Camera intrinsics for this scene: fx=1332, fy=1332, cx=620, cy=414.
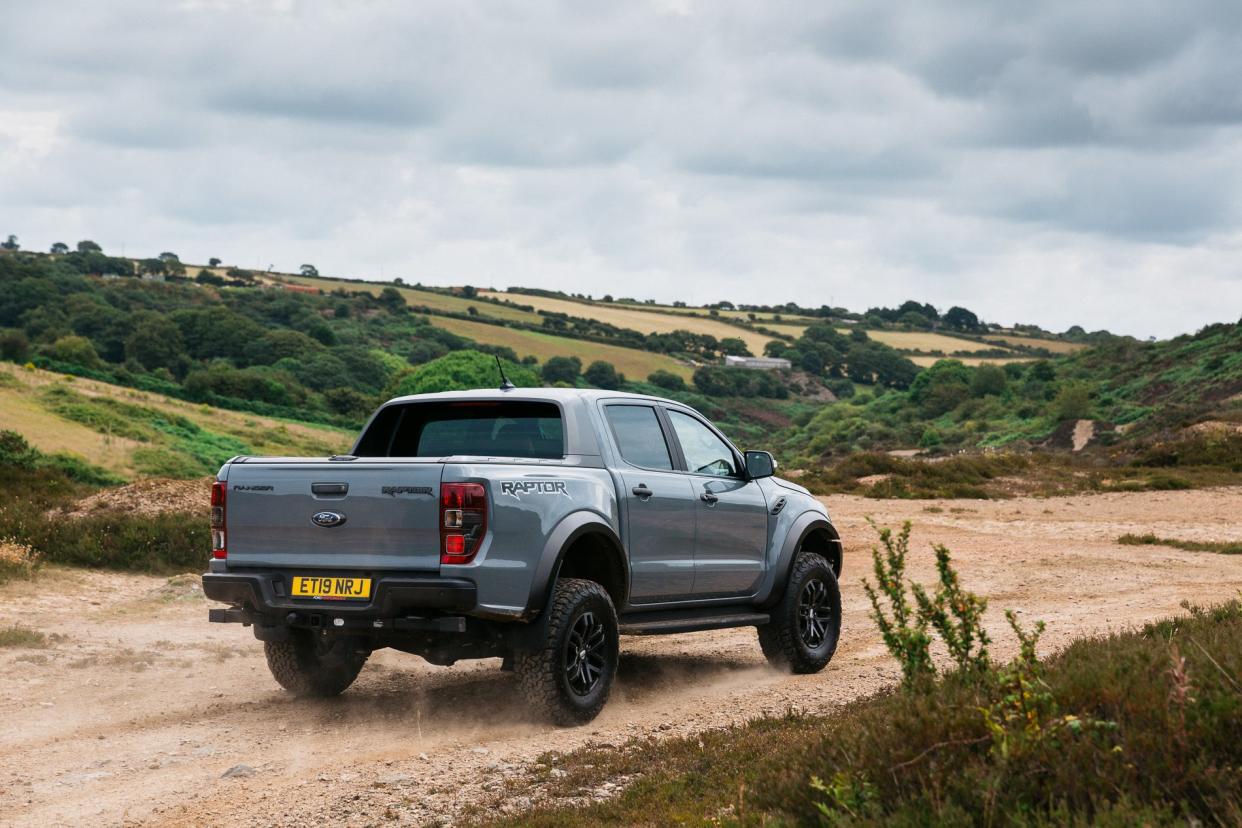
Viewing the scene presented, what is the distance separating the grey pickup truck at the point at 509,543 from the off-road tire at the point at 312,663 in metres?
0.01

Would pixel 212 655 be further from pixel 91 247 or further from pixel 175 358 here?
pixel 91 247

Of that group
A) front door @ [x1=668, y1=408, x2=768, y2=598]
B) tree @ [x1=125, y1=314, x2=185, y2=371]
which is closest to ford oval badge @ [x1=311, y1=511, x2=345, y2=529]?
front door @ [x1=668, y1=408, x2=768, y2=598]

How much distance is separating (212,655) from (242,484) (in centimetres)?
399

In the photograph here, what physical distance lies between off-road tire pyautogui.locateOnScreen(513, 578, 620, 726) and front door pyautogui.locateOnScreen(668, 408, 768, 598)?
4.90 ft

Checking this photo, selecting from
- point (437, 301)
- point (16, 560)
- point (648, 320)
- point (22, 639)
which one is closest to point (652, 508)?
point (22, 639)

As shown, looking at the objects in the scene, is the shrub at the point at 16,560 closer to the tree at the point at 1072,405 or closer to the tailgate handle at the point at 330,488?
the tailgate handle at the point at 330,488

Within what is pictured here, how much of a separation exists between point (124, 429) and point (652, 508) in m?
35.5

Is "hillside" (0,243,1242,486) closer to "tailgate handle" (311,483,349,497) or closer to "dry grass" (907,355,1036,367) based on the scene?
"dry grass" (907,355,1036,367)

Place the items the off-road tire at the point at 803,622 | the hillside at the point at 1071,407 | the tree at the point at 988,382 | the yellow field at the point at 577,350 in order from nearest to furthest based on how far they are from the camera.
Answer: the off-road tire at the point at 803,622 < the hillside at the point at 1071,407 < the tree at the point at 988,382 < the yellow field at the point at 577,350

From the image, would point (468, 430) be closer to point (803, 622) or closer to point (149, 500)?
point (803, 622)

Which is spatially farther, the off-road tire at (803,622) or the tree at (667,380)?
the tree at (667,380)

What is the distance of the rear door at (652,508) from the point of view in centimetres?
861

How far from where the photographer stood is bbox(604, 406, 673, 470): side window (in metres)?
8.88

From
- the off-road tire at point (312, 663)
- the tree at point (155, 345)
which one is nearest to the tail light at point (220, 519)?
the off-road tire at point (312, 663)
